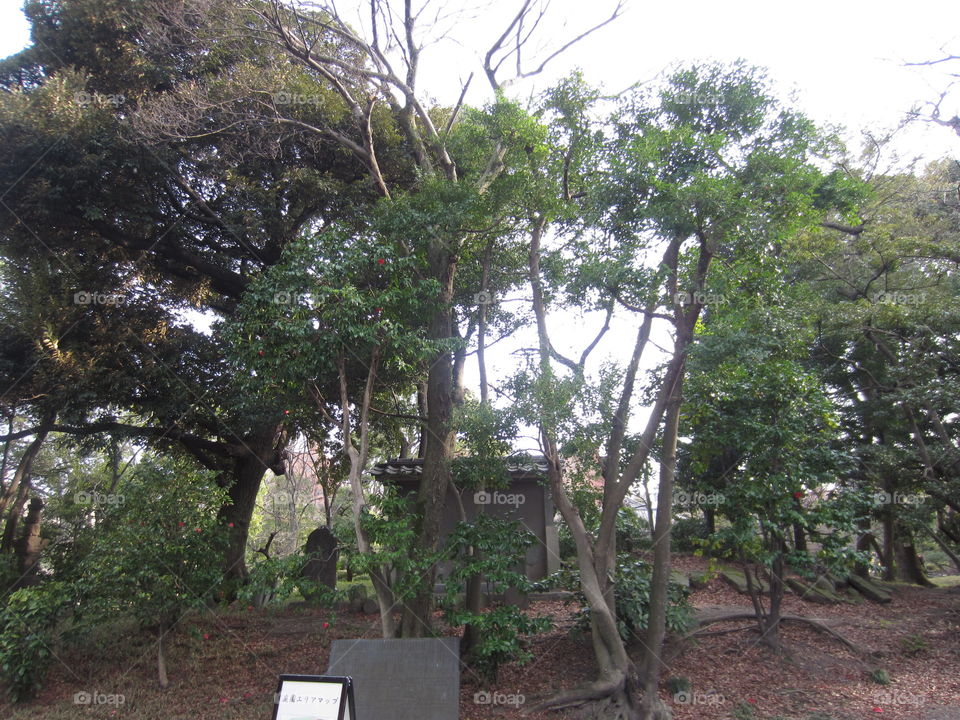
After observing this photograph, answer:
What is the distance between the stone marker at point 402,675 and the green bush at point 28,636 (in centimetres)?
420

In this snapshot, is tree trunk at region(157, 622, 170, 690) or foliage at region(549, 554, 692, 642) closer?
tree trunk at region(157, 622, 170, 690)

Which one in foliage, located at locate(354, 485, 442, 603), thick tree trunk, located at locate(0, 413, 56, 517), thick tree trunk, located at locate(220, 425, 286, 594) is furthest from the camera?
thick tree trunk, located at locate(220, 425, 286, 594)

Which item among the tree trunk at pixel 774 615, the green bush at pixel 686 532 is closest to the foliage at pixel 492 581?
the tree trunk at pixel 774 615

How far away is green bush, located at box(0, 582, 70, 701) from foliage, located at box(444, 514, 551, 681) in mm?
5168

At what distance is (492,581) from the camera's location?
24.8ft

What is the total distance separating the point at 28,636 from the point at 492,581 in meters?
5.97

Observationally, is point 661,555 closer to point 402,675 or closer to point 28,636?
point 402,675

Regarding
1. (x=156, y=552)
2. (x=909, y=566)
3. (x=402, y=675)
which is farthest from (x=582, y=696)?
(x=909, y=566)

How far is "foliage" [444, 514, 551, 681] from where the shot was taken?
7.29 metres

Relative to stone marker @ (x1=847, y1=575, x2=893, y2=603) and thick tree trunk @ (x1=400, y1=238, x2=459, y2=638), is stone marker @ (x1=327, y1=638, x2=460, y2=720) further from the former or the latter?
stone marker @ (x1=847, y1=575, x2=893, y2=603)

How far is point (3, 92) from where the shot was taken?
970 centimetres

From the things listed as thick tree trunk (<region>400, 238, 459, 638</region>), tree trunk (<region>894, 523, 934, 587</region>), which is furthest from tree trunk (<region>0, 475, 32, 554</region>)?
tree trunk (<region>894, 523, 934, 587</region>)

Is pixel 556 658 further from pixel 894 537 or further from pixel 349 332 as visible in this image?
pixel 894 537

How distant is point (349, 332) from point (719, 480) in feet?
18.2
